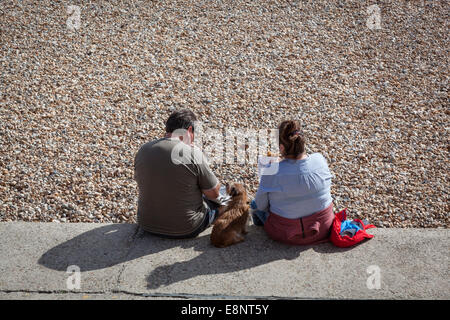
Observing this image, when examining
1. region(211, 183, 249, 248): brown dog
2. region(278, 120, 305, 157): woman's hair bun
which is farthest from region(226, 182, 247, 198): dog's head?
region(278, 120, 305, 157): woman's hair bun

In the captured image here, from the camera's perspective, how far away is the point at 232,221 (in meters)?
3.29

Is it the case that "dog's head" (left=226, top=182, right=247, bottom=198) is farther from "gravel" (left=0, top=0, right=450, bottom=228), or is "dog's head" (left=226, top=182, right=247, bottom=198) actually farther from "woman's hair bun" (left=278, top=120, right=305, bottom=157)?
"gravel" (left=0, top=0, right=450, bottom=228)

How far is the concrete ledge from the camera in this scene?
2.90 metres

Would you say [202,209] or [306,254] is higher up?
[202,209]

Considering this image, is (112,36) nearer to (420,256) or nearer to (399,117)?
(399,117)

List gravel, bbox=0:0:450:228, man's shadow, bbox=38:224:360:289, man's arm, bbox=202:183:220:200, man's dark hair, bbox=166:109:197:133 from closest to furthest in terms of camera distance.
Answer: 1. man's shadow, bbox=38:224:360:289
2. man's dark hair, bbox=166:109:197:133
3. man's arm, bbox=202:183:220:200
4. gravel, bbox=0:0:450:228

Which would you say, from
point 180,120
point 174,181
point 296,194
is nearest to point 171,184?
point 174,181

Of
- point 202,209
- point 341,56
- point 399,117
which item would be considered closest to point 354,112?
point 399,117

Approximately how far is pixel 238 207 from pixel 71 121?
3.01 m

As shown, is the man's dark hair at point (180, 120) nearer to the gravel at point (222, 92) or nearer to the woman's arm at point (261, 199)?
the woman's arm at point (261, 199)

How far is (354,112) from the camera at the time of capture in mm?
5484

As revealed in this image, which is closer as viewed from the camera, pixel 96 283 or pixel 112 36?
pixel 96 283

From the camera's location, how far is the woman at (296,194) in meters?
3.13

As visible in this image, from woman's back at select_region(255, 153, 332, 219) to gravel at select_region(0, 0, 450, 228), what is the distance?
3.16ft
